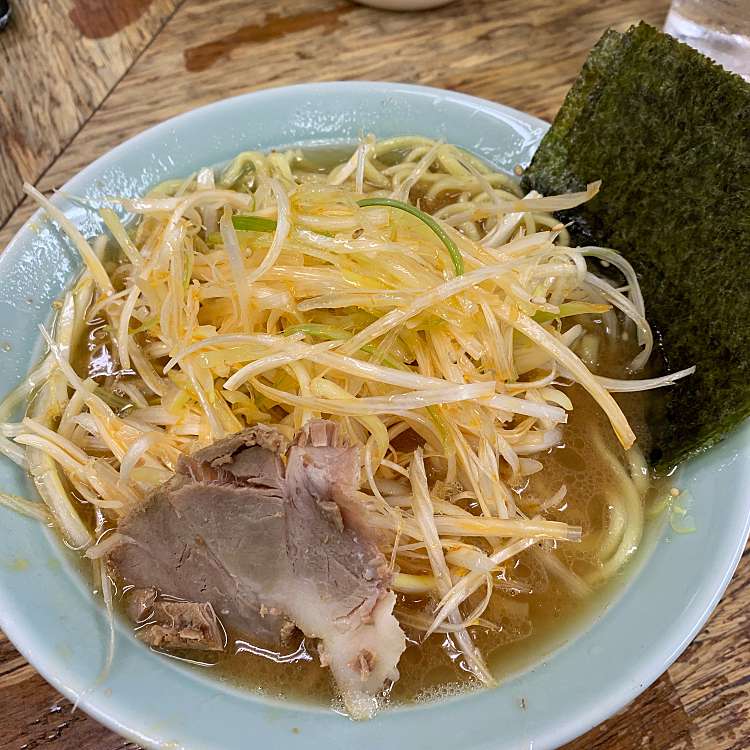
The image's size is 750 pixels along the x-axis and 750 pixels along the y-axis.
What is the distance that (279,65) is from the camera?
2.58 m

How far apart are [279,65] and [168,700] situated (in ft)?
7.41

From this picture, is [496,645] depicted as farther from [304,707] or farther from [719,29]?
[719,29]

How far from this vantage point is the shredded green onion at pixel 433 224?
1.43 meters

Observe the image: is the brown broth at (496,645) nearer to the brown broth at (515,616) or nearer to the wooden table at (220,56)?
the brown broth at (515,616)

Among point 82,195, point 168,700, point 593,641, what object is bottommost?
point 593,641

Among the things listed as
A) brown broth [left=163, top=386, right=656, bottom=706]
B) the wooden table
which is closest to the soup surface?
brown broth [left=163, top=386, right=656, bottom=706]

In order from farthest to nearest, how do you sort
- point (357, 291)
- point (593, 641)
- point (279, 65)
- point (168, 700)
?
point (279, 65) → point (357, 291) → point (593, 641) → point (168, 700)

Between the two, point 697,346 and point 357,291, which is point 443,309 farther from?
point 697,346

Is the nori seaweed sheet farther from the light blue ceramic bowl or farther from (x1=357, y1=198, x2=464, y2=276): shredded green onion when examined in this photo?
(x1=357, y1=198, x2=464, y2=276): shredded green onion

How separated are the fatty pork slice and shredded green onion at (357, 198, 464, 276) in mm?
478

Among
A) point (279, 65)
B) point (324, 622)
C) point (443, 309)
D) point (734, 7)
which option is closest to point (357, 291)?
point (443, 309)

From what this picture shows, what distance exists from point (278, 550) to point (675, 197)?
123 cm

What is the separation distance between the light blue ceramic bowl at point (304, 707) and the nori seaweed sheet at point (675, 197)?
0.43ft

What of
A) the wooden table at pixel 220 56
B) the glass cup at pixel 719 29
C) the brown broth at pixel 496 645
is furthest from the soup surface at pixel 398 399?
the glass cup at pixel 719 29
